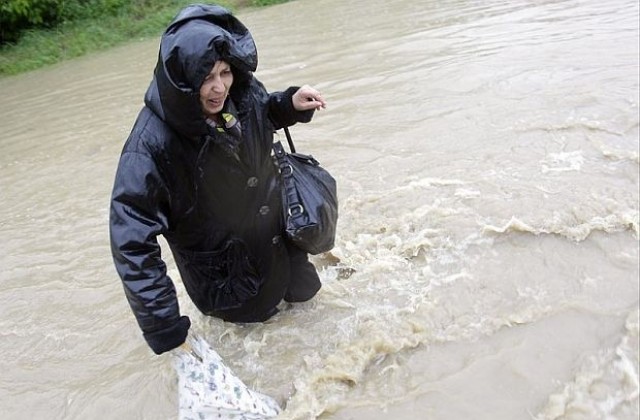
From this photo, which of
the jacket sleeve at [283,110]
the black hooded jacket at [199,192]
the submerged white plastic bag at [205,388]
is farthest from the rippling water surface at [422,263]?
the jacket sleeve at [283,110]

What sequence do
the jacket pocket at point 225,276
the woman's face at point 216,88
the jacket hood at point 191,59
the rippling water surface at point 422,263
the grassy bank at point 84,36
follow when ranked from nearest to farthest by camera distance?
the jacket hood at point 191,59 < the woman's face at point 216,88 < the jacket pocket at point 225,276 < the rippling water surface at point 422,263 < the grassy bank at point 84,36

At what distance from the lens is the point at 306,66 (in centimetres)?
866

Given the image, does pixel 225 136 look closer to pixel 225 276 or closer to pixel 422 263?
pixel 225 276

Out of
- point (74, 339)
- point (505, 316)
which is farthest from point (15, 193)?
point (505, 316)

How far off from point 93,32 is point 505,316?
1512 cm

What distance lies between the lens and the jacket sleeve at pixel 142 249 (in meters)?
2.11

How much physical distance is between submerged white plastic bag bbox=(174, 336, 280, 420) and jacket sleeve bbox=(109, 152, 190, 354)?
144 millimetres

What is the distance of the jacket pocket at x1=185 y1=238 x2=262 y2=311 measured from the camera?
2.62 m

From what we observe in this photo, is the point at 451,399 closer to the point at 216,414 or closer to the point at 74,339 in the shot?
the point at 216,414

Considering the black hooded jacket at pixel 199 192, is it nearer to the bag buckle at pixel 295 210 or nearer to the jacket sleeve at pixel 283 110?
the jacket sleeve at pixel 283 110

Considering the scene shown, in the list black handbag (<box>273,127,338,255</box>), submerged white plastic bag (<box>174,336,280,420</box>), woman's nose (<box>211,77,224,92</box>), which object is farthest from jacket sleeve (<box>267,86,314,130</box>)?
submerged white plastic bag (<box>174,336,280,420</box>)

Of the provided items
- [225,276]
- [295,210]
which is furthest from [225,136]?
[225,276]

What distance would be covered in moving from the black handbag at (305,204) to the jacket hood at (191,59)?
0.57 meters

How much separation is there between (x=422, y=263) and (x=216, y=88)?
1.98m
